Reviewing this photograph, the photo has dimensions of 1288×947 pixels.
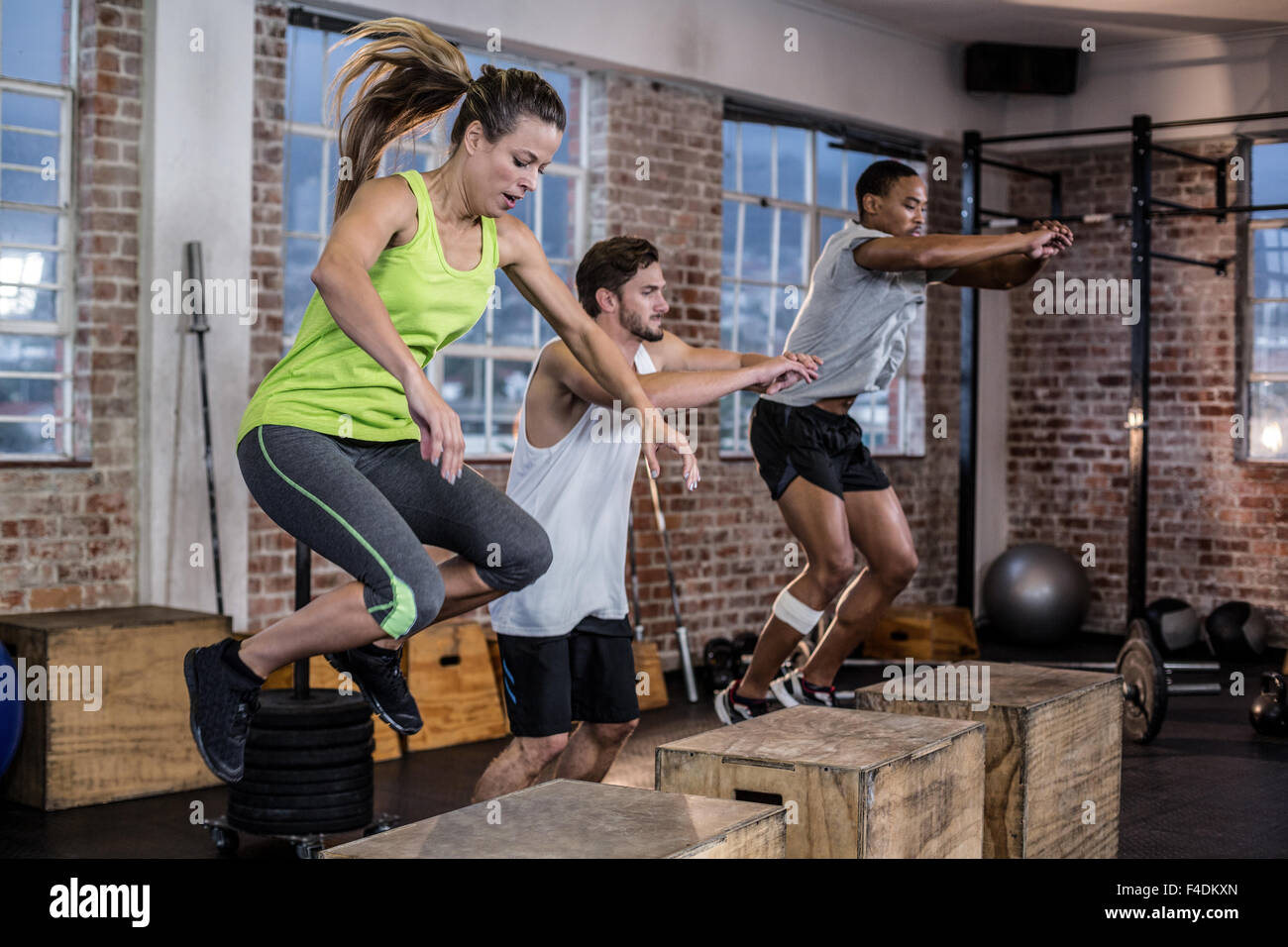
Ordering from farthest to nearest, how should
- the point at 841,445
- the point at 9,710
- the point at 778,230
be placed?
1. the point at 778,230
2. the point at 841,445
3. the point at 9,710

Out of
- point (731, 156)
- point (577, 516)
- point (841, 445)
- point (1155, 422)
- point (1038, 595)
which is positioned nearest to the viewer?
point (577, 516)

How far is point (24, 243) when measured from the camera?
4809 millimetres

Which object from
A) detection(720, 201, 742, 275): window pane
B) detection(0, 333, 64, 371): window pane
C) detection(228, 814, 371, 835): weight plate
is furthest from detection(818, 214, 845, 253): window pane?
detection(228, 814, 371, 835): weight plate

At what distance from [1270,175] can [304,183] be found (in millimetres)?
Answer: 5206

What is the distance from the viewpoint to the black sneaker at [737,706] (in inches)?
171

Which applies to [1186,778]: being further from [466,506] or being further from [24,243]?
[24,243]

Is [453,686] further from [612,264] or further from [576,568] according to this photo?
[612,264]

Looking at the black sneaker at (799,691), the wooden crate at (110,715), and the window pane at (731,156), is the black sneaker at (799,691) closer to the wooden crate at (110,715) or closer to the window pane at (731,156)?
the wooden crate at (110,715)

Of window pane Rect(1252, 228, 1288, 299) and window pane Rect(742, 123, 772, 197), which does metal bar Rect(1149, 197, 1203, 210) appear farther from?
window pane Rect(742, 123, 772, 197)

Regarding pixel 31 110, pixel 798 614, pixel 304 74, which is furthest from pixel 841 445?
pixel 31 110

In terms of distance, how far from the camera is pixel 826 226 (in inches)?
307

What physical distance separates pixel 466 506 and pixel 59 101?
314cm
